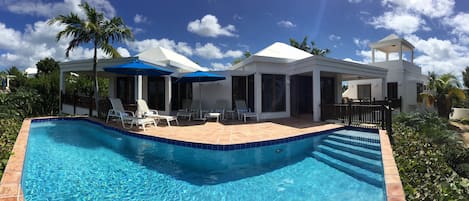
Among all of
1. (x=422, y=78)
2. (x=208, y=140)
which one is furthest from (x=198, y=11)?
(x=422, y=78)

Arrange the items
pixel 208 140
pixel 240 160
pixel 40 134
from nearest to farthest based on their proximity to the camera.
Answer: pixel 240 160
pixel 208 140
pixel 40 134

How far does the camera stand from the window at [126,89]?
1491 centimetres

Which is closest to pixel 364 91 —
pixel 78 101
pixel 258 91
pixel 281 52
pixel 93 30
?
pixel 281 52

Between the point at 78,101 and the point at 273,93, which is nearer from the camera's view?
the point at 273,93

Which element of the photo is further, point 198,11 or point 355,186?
point 198,11

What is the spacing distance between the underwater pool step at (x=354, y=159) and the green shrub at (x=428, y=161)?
0.45m

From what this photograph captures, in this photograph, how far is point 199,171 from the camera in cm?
505

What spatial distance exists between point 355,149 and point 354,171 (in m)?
1.63

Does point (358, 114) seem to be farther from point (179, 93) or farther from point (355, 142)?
point (179, 93)

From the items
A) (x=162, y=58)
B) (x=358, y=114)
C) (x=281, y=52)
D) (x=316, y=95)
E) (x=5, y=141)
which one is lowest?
(x=5, y=141)

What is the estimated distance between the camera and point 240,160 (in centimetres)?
573

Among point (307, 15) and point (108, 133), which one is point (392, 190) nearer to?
point (108, 133)

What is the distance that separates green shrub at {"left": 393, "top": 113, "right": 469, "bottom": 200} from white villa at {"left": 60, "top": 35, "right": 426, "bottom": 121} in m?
3.88

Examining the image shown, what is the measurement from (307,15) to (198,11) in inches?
335
